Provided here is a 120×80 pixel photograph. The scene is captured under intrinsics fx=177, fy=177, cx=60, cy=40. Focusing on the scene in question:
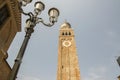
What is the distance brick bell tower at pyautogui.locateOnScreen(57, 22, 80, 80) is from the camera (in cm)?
3297

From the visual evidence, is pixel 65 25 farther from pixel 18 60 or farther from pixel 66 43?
pixel 18 60

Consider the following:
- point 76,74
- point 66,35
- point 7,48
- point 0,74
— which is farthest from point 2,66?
point 66,35

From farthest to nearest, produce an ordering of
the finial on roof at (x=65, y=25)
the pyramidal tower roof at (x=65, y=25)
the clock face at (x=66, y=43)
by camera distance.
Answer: the finial on roof at (x=65, y=25) < the pyramidal tower roof at (x=65, y=25) < the clock face at (x=66, y=43)

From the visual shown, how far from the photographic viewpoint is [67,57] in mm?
36250

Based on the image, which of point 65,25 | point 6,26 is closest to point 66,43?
point 65,25

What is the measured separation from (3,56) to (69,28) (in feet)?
118

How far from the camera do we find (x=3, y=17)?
8.36 meters

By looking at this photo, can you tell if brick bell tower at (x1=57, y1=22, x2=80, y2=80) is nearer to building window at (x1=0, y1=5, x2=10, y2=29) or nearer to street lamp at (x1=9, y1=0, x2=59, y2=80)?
building window at (x1=0, y1=5, x2=10, y2=29)

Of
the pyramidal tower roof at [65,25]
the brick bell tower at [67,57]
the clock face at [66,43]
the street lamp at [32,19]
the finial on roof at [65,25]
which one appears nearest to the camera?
the street lamp at [32,19]

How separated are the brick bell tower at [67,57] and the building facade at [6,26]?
77.3ft

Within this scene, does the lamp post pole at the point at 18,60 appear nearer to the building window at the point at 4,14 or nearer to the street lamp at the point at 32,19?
the street lamp at the point at 32,19

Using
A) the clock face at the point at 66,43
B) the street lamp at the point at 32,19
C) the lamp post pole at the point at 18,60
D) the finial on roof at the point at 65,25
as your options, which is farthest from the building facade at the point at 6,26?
the finial on roof at the point at 65,25

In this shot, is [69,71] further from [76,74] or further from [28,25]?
[28,25]

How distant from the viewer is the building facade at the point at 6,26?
8148 millimetres
